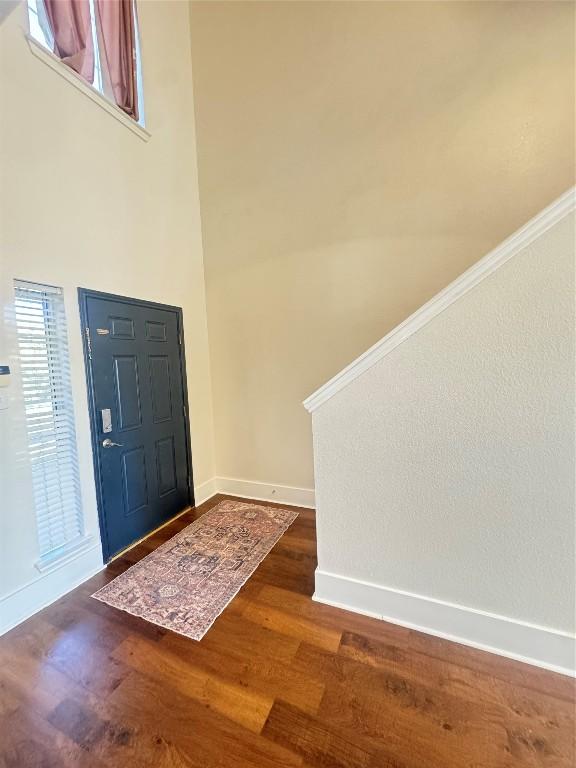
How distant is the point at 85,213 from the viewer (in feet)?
7.42

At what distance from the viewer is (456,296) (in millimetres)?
1408

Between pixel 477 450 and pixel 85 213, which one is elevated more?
pixel 85 213

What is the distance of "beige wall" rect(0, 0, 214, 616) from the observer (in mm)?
1837

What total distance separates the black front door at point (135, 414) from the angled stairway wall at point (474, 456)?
1.70m

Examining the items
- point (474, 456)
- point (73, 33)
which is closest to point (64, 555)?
point (474, 456)

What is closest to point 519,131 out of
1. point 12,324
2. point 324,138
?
point 324,138

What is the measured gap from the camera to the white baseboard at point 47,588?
180cm

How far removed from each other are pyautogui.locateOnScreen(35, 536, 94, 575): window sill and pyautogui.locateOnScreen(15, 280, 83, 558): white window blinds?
0.02 meters

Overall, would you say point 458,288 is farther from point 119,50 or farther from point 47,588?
point 119,50

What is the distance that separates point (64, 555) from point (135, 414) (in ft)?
3.53

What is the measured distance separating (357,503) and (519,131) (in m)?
2.94

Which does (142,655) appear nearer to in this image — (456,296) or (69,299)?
(69,299)

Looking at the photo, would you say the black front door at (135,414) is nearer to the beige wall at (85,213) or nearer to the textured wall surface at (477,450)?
the beige wall at (85,213)

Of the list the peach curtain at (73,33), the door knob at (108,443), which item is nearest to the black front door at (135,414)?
the door knob at (108,443)
